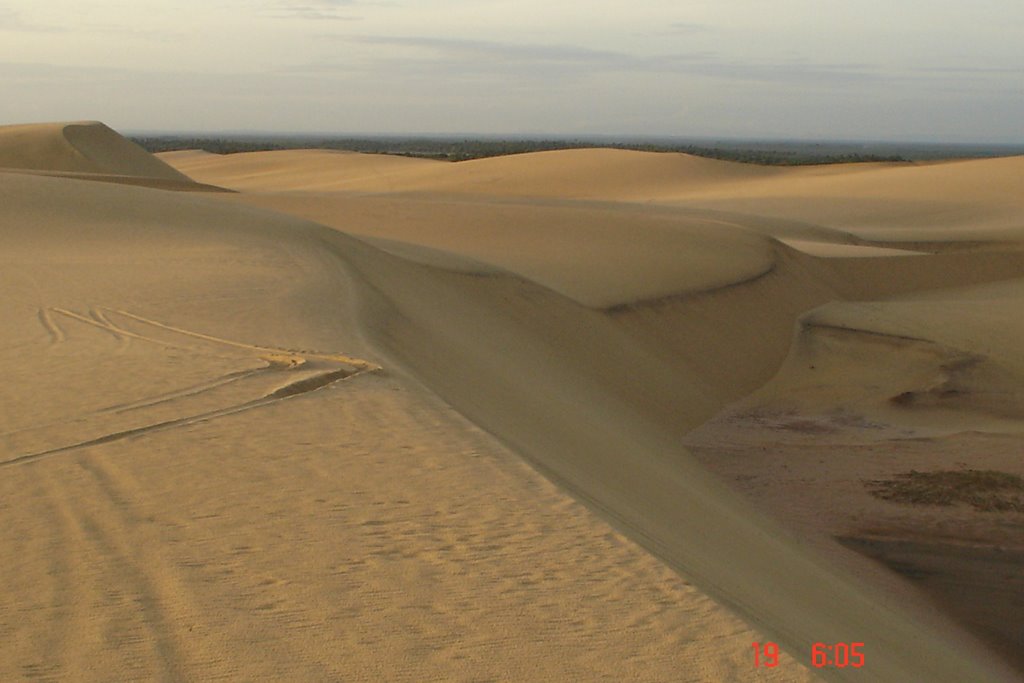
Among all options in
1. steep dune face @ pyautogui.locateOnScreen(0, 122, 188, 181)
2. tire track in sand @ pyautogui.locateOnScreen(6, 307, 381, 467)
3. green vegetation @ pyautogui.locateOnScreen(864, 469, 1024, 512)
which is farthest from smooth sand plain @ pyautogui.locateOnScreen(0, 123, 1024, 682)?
steep dune face @ pyautogui.locateOnScreen(0, 122, 188, 181)

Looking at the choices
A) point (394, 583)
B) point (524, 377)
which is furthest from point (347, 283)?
point (394, 583)

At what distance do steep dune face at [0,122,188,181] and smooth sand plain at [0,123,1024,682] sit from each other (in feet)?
61.7

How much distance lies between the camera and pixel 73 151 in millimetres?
38000

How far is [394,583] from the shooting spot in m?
4.84

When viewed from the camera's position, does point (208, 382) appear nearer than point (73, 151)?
Yes

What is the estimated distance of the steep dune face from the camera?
37.1 m

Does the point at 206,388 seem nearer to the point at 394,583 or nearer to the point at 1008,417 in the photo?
the point at 394,583

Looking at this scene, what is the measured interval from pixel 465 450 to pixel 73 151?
3535 centimetres

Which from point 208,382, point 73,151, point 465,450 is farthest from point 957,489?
point 73,151

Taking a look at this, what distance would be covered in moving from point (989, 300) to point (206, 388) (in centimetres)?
1901
